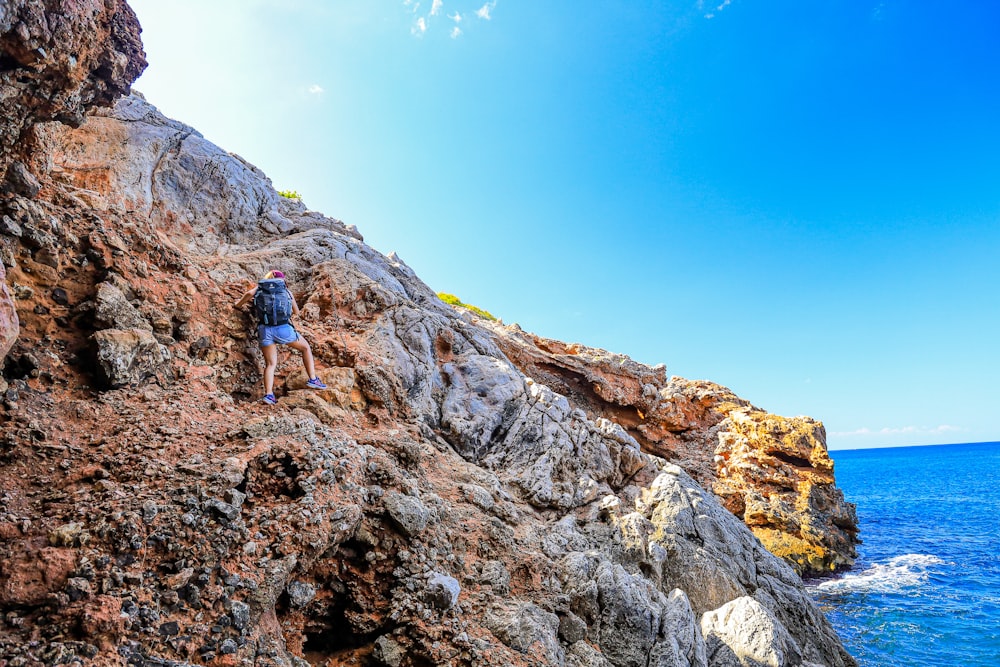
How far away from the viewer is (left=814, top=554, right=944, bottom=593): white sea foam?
28172 mm

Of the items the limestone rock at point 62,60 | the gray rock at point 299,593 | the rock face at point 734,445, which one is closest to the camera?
the limestone rock at point 62,60

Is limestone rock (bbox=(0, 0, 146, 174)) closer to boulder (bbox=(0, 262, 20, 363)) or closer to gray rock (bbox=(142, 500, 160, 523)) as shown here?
boulder (bbox=(0, 262, 20, 363))

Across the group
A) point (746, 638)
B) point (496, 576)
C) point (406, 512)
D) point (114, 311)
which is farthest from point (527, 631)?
point (114, 311)

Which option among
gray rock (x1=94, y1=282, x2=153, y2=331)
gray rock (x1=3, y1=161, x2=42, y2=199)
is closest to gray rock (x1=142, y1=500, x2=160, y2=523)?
gray rock (x1=94, y1=282, x2=153, y2=331)

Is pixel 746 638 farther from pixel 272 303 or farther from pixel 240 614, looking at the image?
pixel 272 303

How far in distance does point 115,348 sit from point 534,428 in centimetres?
999

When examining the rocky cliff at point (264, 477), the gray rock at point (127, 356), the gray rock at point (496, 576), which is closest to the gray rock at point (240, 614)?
the rocky cliff at point (264, 477)

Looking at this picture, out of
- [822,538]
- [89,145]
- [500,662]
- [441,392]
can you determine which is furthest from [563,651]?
[822,538]

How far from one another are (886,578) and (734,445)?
11677 mm

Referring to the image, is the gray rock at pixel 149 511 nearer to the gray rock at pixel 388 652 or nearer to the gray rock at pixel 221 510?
the gray rock at pixel 221 510

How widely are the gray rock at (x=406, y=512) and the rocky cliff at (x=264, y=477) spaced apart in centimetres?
5

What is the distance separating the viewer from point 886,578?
29891mm

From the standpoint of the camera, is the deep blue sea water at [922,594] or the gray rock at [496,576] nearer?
the gray rock at [496,576]

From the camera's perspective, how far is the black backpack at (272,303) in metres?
9.59
